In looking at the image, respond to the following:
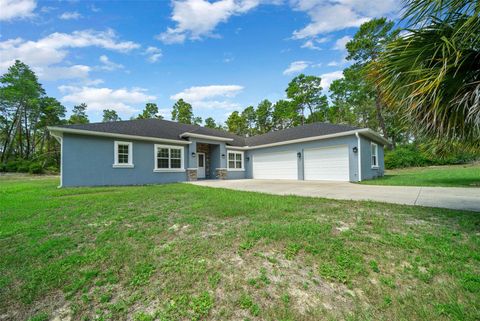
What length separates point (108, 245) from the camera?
118 inches

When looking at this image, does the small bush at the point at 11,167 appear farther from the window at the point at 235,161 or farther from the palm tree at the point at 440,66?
the palm tree at the point at 440,66

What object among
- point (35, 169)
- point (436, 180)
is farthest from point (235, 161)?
point (35, 169)

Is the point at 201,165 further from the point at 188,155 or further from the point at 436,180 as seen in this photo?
the point at 436,180

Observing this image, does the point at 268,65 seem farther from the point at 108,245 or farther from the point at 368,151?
the point at 108,245

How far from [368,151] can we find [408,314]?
41.7 feet

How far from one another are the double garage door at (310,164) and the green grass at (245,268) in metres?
8.23

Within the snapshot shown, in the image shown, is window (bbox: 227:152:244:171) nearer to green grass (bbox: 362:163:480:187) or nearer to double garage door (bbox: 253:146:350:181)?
double garage door (bbox: 253:146:350:181)

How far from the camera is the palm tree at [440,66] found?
2.53 metres

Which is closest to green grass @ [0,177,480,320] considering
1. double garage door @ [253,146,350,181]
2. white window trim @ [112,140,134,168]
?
white window trim @ [112,140,134,168]

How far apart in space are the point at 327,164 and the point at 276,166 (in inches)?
148

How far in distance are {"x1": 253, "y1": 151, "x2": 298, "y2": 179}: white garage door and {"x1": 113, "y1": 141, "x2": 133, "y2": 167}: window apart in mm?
9104

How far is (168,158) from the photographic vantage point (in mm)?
13023

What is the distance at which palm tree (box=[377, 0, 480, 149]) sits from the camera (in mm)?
2533

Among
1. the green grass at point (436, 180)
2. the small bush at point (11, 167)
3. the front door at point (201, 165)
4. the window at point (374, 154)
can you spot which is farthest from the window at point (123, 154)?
the small bush at point (11, 167)
